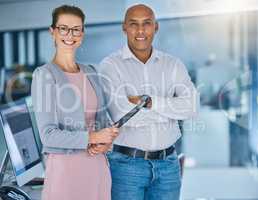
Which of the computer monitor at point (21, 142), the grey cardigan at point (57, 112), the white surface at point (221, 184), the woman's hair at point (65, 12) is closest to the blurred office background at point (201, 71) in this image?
the white surface at point (221, 184)

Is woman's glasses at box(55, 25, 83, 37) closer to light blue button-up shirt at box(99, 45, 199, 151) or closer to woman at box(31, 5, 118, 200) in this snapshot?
woman at box(31, 5, 118, 200)

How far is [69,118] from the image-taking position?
1531mm

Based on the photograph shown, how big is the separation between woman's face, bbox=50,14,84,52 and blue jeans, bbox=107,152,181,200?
21.5 inches

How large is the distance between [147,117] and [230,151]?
131 inches

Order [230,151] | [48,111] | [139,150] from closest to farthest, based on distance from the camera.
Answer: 1. [48,111]
2. [139,150]
3. [230,151]

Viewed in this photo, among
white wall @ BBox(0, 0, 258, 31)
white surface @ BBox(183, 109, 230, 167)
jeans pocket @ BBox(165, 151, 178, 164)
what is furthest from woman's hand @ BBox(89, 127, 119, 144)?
white surface @ BBox(183, 109, 230, 167)

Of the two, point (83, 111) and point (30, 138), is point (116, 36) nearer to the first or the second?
point (30, 138)

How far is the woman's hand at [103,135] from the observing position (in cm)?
153

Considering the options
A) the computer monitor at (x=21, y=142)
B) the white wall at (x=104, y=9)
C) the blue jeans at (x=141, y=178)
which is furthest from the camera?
the white wall at (x=104, y=9)

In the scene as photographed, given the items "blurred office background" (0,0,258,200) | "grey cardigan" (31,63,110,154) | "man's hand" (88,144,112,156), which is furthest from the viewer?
"blurred office background" (0,0,258,200)

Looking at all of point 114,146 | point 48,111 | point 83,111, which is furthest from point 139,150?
point 48,111

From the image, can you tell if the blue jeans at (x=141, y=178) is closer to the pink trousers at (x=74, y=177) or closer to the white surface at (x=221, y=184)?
the pink trousers at (x=74, y=177)

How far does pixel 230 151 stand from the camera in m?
4.93

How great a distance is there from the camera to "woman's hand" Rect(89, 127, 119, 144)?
5.02ft
